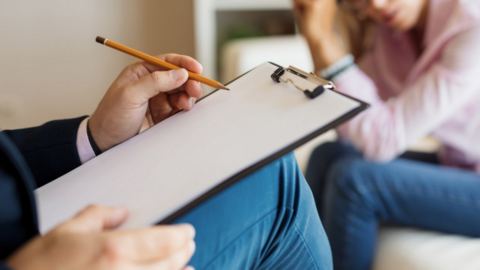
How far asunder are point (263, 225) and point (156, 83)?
21cm

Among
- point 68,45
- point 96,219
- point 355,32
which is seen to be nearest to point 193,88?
point 96,219

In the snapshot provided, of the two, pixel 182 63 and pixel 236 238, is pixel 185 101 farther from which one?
pixel 236 238

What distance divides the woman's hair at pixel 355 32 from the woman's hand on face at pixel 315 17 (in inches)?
5.6

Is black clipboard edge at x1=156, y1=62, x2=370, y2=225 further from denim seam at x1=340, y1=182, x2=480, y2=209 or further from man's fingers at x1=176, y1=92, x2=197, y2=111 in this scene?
denim seam at x1=340, y1=182, x2=480, y2=209

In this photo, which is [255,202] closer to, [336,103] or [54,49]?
[336,103]

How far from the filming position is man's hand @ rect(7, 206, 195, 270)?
0.87 ft

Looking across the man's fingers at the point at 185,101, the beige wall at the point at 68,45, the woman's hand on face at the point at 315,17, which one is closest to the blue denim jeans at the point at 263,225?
the man's fingers at the point at 185,101

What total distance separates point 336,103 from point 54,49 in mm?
1461

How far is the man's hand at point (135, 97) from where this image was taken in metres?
0.50

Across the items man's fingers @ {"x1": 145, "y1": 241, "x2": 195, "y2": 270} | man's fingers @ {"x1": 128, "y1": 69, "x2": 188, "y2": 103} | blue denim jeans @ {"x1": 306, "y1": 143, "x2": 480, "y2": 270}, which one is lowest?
blue denim jeans @ {"x1": 306, "y1": 143, "x2": 480, "y2": 270}

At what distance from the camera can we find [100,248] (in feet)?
0.88

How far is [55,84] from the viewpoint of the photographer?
5.33ft

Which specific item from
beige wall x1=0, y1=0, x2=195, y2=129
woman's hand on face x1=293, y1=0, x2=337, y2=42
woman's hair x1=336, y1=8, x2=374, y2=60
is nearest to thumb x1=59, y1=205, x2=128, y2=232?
woman's hand on face x1=293, y1=0, x2=337, y2=42

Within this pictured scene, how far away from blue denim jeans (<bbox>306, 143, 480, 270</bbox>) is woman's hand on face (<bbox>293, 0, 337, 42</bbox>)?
0.29 metres
